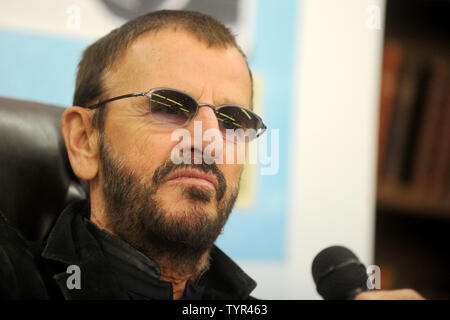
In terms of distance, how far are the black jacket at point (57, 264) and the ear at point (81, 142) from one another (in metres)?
0.09

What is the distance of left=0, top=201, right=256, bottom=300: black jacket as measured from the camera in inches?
29.2

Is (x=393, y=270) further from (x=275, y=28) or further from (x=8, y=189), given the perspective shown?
(x=8, y=189)

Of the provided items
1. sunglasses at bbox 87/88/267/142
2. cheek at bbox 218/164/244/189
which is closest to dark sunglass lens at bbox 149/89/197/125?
sunglasses at bbox 87/88/267/142

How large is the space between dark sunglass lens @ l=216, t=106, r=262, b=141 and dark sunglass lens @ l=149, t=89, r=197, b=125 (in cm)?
5

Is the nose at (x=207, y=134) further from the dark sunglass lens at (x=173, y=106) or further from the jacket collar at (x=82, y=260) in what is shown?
the jacket collar at (x=82, y=260)

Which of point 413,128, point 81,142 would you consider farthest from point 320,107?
point 81,142

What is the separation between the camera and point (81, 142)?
0.90 m

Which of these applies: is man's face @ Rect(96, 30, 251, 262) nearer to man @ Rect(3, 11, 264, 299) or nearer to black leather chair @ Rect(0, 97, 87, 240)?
man @ Rect(3, 11, 264, 299)

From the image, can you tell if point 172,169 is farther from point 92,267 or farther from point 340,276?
point 340,276

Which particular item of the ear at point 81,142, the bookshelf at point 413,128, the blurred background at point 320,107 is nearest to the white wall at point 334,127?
the blurred background at point 320,107

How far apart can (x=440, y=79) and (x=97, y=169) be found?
104 centimetres

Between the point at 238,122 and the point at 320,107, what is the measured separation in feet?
1.32

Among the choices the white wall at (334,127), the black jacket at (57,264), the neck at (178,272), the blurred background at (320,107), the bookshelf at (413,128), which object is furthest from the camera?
the bookshelf at (413,128)

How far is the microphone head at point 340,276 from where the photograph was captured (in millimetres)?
792
